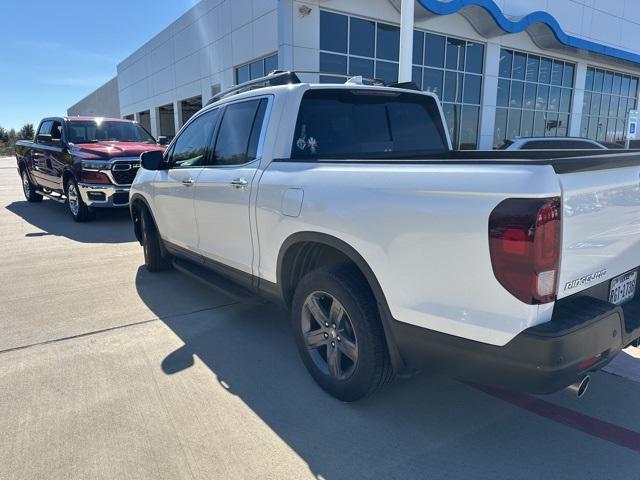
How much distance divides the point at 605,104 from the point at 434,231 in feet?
94.5

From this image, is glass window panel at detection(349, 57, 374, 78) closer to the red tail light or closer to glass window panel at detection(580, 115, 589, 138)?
glass window panel at detection(580, 115, 589, 138)

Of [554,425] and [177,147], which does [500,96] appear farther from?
[554,425]

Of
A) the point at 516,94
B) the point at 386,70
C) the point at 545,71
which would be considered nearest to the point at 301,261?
the point at 386,70

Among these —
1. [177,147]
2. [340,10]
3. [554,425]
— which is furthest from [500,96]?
[554,425]

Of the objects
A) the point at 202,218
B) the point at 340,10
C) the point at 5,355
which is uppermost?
the point at 340,10

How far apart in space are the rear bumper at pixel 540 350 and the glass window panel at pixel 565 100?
78.5ft

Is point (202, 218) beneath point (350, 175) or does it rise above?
beneath

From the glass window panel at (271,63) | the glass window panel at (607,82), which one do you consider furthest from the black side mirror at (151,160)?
the glass window panel at (607,82)

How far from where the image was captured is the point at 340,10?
14.5m

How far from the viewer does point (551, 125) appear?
22531 mm

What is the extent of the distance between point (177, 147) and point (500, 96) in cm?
1818

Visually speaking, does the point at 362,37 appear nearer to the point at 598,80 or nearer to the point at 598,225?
the point at 598,225

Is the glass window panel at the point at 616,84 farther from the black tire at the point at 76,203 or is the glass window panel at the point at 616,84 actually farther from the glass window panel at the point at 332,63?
the black tire at the point at 76,203

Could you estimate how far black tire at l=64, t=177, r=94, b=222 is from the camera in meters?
9.04
